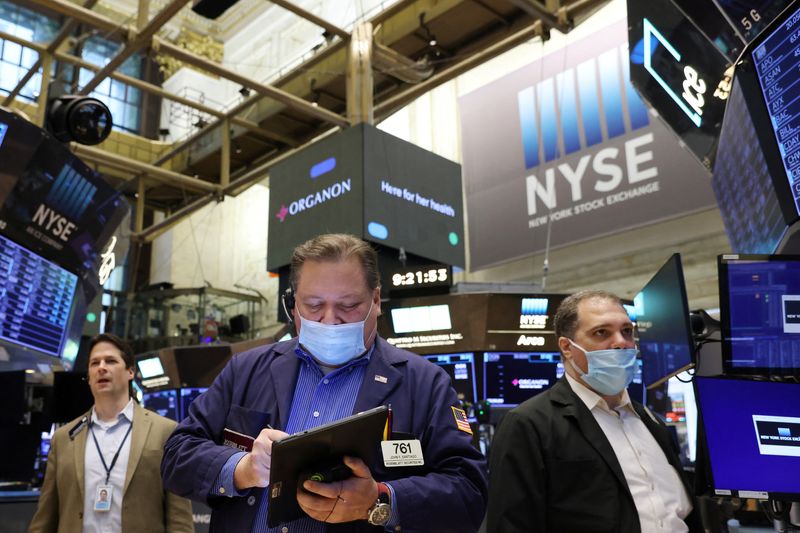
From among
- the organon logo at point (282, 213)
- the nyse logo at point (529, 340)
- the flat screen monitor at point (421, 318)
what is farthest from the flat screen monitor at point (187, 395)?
the nyse logo at point (529, 340)

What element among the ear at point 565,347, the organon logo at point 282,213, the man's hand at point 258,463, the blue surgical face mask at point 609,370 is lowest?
the man's hand at point 258,463

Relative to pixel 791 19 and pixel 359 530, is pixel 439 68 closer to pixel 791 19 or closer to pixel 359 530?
pixel 791 19

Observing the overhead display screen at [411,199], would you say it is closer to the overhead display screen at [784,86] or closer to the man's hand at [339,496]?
the overhead display screen at [784,86]

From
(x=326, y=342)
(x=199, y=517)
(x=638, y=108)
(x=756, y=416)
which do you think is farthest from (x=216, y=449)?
(x=638, y=108)

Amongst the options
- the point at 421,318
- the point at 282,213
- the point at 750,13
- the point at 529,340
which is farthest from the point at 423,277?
the point at 750,13

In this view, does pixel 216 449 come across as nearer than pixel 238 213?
Yes

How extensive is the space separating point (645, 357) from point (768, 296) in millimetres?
1071

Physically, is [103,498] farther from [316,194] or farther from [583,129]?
[583,129]

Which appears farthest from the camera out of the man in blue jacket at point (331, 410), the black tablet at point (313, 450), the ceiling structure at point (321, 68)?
the ceiling structure at point (321, 68)

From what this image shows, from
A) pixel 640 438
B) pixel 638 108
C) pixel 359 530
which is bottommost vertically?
pixel 359 530

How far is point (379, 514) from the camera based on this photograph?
170 centimetres

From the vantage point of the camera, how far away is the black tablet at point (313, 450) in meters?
1.57

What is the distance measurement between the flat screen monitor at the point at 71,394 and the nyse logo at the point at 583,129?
7933mm

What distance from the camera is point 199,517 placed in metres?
5.93
